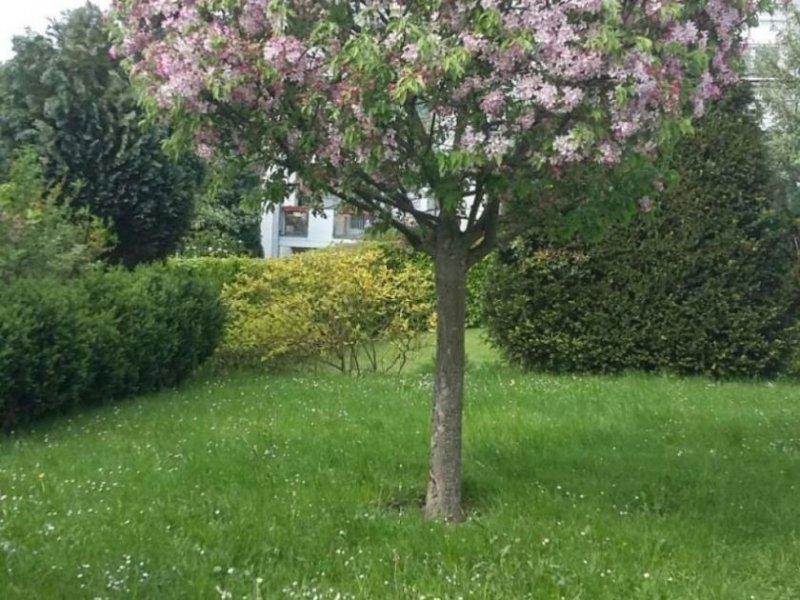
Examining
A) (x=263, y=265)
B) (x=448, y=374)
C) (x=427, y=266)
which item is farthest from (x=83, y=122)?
(x=448, y=374)

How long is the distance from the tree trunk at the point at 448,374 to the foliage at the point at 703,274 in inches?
270

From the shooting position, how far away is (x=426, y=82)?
450cm

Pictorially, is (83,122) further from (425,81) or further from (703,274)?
(425,81)

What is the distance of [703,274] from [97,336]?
7.27 meters

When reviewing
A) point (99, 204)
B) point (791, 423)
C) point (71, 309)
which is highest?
point (99, 204)

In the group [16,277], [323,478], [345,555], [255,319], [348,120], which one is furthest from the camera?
[255,319]

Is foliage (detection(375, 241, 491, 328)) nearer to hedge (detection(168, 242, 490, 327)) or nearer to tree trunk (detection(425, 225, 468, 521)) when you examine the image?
hedge (detection(168, 242, 490, 327))

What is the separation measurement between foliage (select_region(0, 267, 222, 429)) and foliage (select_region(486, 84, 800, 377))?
4.85 metres

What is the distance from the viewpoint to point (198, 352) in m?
11.8

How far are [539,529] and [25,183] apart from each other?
749 centimetres

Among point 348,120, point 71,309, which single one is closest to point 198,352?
point 71,309

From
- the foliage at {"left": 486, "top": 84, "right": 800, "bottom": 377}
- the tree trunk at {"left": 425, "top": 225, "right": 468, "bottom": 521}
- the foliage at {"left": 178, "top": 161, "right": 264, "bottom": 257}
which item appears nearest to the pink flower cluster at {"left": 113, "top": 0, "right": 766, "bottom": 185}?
the tree trunk at {"left": 425, "top": 225, "right": 468, "bottom": 521}

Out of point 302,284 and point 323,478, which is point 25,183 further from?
point 323,478

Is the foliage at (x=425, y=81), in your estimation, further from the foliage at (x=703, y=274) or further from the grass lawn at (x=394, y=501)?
the foliage at (x=703, y=274)
